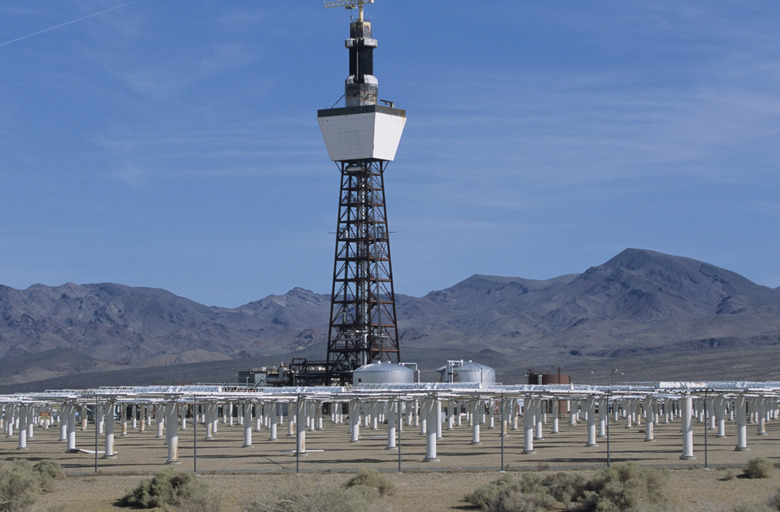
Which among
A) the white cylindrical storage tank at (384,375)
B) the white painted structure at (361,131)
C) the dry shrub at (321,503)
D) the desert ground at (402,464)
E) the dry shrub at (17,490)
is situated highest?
the white painted structure at (361,131)

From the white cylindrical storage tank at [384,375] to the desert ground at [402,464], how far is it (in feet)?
46.7

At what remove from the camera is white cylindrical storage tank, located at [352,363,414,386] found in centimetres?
9512

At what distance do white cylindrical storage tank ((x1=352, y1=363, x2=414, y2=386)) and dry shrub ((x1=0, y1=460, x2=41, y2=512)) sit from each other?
5609cm

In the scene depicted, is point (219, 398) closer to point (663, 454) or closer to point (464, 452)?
point (464, 452)

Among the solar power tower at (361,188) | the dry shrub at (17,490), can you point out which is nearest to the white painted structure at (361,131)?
the solar power tower at (361,188)

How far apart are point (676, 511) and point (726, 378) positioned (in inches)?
6724

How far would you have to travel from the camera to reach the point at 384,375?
95.2 m

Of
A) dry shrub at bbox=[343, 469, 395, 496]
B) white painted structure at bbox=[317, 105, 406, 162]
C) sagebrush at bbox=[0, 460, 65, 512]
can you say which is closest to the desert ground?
dry shrub at bbox=[343, 469, 395, 496]

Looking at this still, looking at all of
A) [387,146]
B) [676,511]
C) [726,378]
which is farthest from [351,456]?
[726,378]

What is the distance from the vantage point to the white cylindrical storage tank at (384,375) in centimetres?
9512

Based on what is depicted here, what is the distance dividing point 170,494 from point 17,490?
4854 mm

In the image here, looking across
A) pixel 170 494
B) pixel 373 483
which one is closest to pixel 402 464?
pixel 373 483

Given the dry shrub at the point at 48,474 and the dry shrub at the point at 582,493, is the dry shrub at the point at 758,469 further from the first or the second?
the dry shrub at the point at 48,474

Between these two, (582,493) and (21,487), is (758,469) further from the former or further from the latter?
(21,487)
